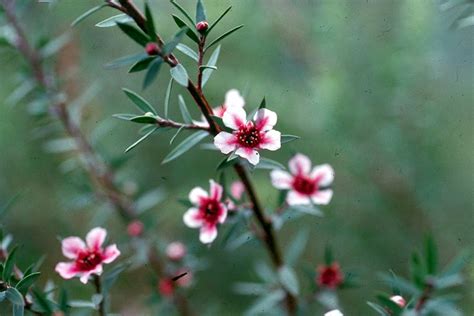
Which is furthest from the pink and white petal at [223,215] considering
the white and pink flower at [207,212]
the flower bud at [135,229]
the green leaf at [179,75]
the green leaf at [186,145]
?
the flower bud at [135,229]

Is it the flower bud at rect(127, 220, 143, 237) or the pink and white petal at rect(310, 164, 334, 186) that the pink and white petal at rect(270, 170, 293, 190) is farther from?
the flower bud at rect(127, 220, 143, 237)

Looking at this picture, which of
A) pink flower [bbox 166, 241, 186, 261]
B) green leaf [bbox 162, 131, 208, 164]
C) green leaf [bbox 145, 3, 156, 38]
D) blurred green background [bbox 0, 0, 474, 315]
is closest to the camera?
green leaf [bbox 145, 3, 156, 38]

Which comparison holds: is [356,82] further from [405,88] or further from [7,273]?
[7,273]

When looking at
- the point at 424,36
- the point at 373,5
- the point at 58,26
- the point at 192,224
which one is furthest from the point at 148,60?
the point at 58,26

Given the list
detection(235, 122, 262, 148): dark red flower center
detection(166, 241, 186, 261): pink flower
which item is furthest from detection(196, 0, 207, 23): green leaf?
detection(166, 241, 186, 261): pink flower

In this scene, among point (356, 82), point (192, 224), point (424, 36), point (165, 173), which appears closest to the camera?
point (192, 224)

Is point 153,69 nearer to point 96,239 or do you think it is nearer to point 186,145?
point 186,145

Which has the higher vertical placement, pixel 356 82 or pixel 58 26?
pixel 58 26
